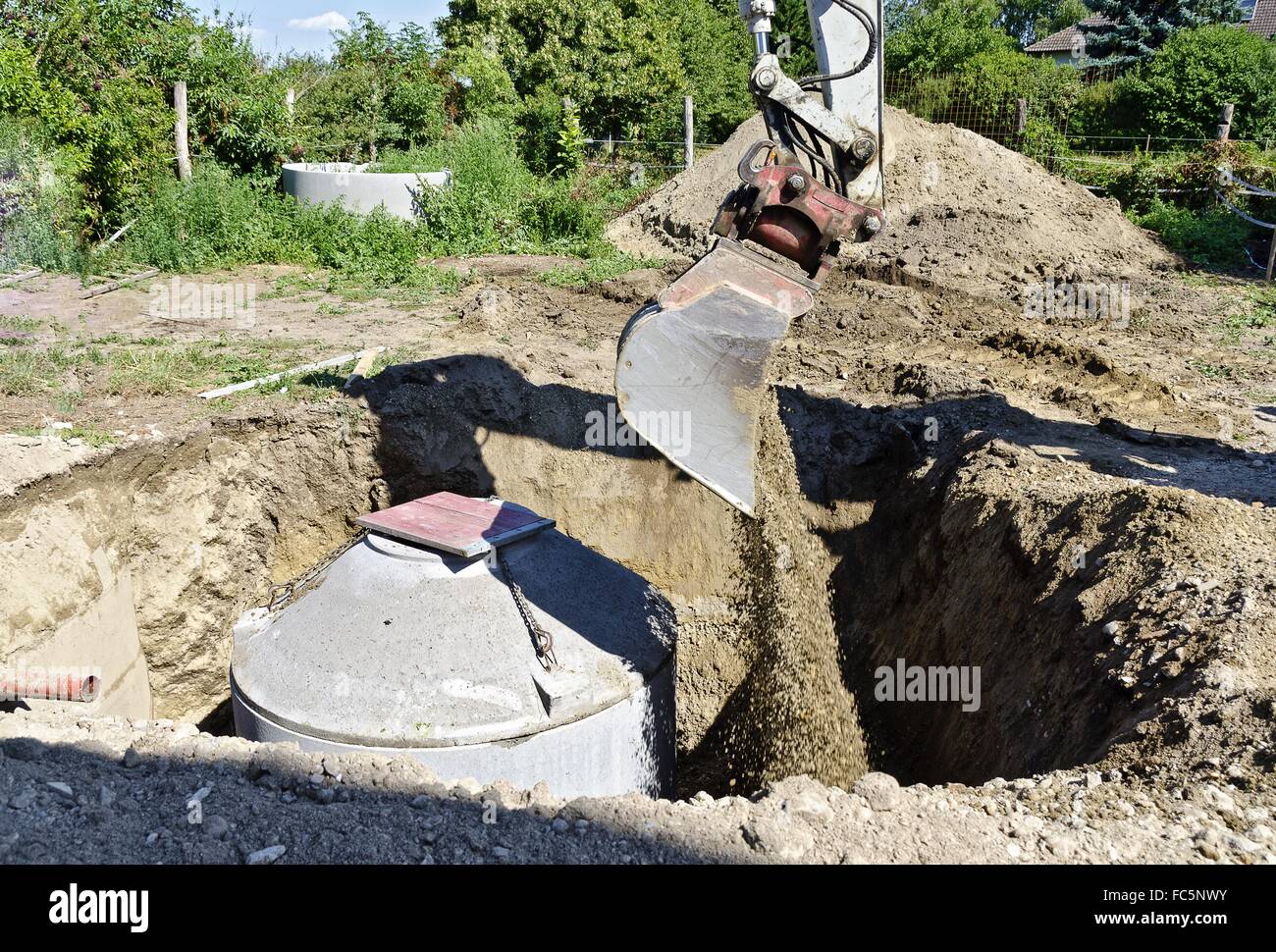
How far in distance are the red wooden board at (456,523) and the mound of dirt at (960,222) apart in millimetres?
9676

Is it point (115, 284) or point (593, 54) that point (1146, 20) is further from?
point (115, 284)

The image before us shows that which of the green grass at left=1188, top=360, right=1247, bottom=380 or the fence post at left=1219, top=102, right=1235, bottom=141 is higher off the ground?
the fence post at left=1219, top=102, right=1235, bottom=141

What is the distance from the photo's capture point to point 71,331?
1106cm

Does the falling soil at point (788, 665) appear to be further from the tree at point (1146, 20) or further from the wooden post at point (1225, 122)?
the tree at point (1146, 20)

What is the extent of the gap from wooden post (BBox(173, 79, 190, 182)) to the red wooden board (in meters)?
12.9

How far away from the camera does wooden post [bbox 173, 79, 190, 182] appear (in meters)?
16.8

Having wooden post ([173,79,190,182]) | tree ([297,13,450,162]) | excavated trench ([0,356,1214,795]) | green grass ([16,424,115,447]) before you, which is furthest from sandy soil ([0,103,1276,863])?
tree ([297,13,450,162])

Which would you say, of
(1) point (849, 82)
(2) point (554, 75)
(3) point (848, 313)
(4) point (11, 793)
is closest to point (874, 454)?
(3) point (848, 313)

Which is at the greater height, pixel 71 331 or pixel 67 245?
pixel 67 245

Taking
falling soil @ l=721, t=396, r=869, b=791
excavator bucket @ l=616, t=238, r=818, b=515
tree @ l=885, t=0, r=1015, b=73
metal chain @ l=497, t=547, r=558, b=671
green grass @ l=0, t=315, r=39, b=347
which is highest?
tree @ l=885, t=0, r=1015, b=73

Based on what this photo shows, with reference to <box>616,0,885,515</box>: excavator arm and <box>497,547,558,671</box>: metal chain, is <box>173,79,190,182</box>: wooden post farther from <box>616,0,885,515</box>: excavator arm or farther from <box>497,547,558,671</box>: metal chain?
<box>616,0,885,515</box>: excavator arm

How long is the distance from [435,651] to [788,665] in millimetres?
2482

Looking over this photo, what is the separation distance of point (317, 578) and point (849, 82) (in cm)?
414

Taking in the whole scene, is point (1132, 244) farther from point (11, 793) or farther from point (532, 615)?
point (11, 793)
